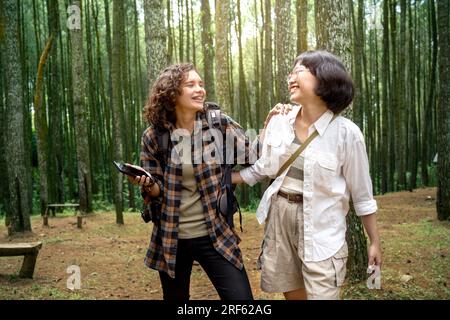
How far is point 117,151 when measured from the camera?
30.0ft

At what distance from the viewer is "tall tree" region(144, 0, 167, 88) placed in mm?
5230

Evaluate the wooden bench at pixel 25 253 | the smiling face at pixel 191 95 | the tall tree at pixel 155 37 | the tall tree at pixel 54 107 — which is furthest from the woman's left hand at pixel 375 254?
the tall tree at pixel 54 107

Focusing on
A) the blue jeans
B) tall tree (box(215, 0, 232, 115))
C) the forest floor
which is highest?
tall tree (box(215, 0, 232, 115))

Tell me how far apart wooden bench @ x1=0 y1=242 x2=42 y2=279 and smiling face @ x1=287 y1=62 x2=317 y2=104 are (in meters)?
4.22

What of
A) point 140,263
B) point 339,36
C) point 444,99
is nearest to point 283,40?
point 444,99

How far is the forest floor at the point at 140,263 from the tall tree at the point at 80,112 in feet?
3.62

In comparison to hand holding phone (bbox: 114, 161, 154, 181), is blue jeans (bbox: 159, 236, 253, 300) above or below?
below

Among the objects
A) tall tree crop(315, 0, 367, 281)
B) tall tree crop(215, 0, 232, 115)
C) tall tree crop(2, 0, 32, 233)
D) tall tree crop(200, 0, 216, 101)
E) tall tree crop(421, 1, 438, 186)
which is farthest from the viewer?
tall tree crop(421, 1, 438, 186)

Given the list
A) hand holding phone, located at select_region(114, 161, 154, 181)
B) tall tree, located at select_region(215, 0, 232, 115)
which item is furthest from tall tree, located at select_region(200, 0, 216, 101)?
hand holding phone, located at select_region(114, 161, 154, 181)

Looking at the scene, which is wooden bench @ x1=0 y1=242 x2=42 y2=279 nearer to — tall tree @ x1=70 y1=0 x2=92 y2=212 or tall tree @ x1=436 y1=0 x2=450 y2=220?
tall tree @ x1=70 y1=0 x2=92 y2=212

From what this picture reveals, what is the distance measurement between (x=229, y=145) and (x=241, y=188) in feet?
40.0
